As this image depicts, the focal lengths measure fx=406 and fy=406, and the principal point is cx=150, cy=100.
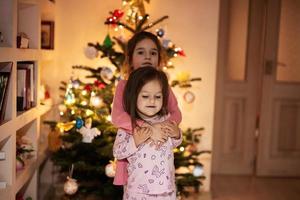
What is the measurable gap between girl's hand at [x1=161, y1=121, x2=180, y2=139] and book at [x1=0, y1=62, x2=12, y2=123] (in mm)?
821

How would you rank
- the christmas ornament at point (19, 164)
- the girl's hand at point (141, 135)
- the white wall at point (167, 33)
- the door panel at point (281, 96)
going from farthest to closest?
1. the door panel at point (281, 96)
2. the white wall at point (167, 33)
3. the christmas ornament at point (19, 164)
4. the girl's hand at point (141, 135)

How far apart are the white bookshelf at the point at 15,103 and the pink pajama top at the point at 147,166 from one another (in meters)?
0.62

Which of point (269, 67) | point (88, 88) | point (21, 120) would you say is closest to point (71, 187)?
point (21, 120)

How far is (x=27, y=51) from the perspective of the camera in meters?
2.34

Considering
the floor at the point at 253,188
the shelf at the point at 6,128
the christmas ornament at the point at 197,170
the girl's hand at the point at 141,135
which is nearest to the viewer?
the girl's hand at the point at 141,135

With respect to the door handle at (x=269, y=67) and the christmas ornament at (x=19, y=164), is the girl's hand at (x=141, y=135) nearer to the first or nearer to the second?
the christmas ornament at (x=19, y=164)

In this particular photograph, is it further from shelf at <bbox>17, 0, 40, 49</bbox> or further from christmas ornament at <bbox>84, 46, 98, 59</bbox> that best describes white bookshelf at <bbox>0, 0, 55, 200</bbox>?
christmas ornament at <bbox>84, 46, 98, 59</bbox>

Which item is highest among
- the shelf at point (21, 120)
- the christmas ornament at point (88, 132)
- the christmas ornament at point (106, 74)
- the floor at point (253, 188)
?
the christmas ornament at point (106, 74)

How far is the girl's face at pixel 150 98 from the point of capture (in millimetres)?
1817

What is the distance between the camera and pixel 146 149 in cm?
183

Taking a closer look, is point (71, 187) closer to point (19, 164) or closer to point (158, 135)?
point (19, 164)

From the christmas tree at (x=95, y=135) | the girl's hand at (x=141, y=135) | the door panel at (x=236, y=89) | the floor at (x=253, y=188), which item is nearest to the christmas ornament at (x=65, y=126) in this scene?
the christmas tree at (x=95, y=135)

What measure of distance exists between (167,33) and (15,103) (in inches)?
58.8

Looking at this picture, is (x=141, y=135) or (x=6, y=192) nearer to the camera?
(x=141, y=135)
